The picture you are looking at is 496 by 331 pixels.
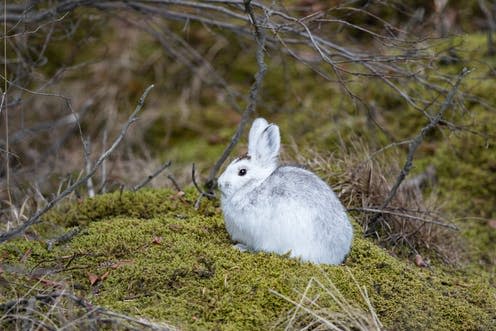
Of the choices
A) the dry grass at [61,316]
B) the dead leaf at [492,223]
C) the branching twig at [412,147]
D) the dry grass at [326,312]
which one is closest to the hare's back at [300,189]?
the dry grass at [326,312]

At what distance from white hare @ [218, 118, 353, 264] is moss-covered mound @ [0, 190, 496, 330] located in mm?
115

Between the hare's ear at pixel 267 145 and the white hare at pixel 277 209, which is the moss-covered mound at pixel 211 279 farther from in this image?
the hare's ear at pixel 267 145

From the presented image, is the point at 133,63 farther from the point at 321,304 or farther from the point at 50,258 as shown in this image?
the point at 321,304

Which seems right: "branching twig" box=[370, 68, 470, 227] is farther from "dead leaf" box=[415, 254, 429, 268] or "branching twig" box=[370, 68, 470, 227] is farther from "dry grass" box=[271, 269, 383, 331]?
"dry grass" box=[271, 269, 383, 331]

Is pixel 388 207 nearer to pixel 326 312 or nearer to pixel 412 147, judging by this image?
pixel 412 147

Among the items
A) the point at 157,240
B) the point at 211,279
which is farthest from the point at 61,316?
the point at 157,240

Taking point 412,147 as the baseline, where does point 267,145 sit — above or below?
above

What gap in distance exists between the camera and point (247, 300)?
154 inches

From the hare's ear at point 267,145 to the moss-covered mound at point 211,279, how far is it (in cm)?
63

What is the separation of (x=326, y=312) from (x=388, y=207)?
2021 millimetres

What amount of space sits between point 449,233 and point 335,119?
200 centimetres

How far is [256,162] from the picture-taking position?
15.0ft

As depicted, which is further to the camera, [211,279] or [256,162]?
[256,162]

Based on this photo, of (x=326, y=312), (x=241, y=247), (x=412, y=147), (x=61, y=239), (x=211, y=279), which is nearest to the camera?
(x=326, y=312)
